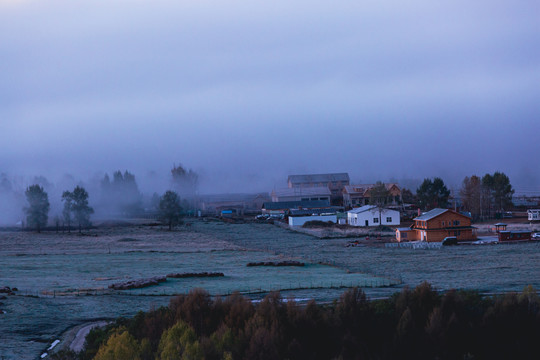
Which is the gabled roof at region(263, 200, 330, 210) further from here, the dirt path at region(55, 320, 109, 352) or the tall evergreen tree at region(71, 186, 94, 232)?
the dirt path at region(55, 320, 109, 352)

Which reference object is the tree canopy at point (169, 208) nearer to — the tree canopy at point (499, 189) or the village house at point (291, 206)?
the village house at point (291, 206)

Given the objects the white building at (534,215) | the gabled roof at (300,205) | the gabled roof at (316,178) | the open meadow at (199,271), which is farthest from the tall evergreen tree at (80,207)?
the white building at (534,215)

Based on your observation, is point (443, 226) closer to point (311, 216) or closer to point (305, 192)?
point (311, 216)

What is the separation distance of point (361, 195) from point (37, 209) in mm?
55246

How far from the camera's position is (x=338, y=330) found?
19375 mm

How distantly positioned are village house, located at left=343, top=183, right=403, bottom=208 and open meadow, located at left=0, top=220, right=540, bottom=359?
1520 inches

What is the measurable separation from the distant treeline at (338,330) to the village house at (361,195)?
82.3 meters

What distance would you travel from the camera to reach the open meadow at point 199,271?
27.8 metres

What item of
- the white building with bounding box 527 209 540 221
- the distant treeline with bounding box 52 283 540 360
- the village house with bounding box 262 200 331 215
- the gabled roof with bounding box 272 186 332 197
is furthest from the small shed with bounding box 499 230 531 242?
the gabled roof with bounding box 272 186 332 197

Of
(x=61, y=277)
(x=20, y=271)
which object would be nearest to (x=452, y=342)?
(x=61, y=277)

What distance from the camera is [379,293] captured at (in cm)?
2925

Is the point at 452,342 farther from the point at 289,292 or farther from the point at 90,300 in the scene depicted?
the point at 90,300

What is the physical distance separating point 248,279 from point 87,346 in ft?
57.1

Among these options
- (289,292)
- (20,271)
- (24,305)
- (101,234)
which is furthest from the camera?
(101,234)
